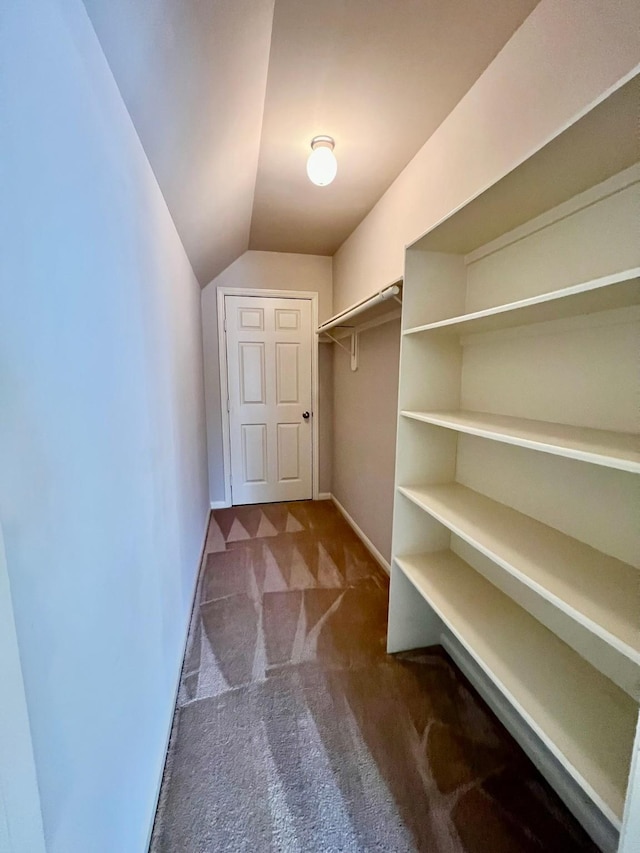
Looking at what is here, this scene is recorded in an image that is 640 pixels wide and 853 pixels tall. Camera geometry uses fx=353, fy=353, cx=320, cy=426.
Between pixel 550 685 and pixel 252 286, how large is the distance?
3.41 metres

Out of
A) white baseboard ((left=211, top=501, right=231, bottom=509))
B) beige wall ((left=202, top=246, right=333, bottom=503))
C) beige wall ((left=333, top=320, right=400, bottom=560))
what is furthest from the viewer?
white baseboard ((left=211, top=501, right=231, bottom=509))

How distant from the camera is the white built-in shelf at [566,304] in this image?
2.35ft

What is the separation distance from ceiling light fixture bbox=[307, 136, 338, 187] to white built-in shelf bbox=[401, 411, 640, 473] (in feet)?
4.35

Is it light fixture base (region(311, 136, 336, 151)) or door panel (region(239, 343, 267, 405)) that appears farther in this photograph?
door panel (region(239, 343, 267, 405))

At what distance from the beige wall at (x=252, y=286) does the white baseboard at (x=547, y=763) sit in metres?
2.60

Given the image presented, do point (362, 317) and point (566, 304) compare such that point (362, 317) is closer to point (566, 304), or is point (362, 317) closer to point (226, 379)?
point (226, 379)

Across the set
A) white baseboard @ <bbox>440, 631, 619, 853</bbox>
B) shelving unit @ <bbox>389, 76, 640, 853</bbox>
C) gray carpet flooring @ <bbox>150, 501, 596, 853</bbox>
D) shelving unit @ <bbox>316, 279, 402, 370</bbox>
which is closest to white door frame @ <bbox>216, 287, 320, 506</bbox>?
shelving unit @ <bbox>316, 279, 402, 370</bbox>

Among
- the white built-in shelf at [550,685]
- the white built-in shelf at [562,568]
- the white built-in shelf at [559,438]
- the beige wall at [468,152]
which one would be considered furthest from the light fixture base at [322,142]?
the white built-in shelf at [550,685]

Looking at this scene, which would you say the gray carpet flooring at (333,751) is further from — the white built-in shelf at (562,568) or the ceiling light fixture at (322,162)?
the ceiling light fixture at (322,162)

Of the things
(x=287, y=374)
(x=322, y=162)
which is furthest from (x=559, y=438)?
(x=287, y=374)

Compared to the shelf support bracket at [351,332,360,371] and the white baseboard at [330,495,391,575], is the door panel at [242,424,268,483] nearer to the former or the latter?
the white baseboard at [330,495,391,575]

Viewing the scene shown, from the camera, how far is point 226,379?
346 centimetres

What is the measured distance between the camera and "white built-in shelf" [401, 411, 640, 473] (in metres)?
0.72

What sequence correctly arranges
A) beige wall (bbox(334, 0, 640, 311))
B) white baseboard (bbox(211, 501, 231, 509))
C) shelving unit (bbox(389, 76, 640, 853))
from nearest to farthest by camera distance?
shelving unit (bbox(389, 76, 640, 853)) < beige wall (bbox(334, 0, 640, 311)) < white baseboard (bbox(211, 501, 231, 509))
